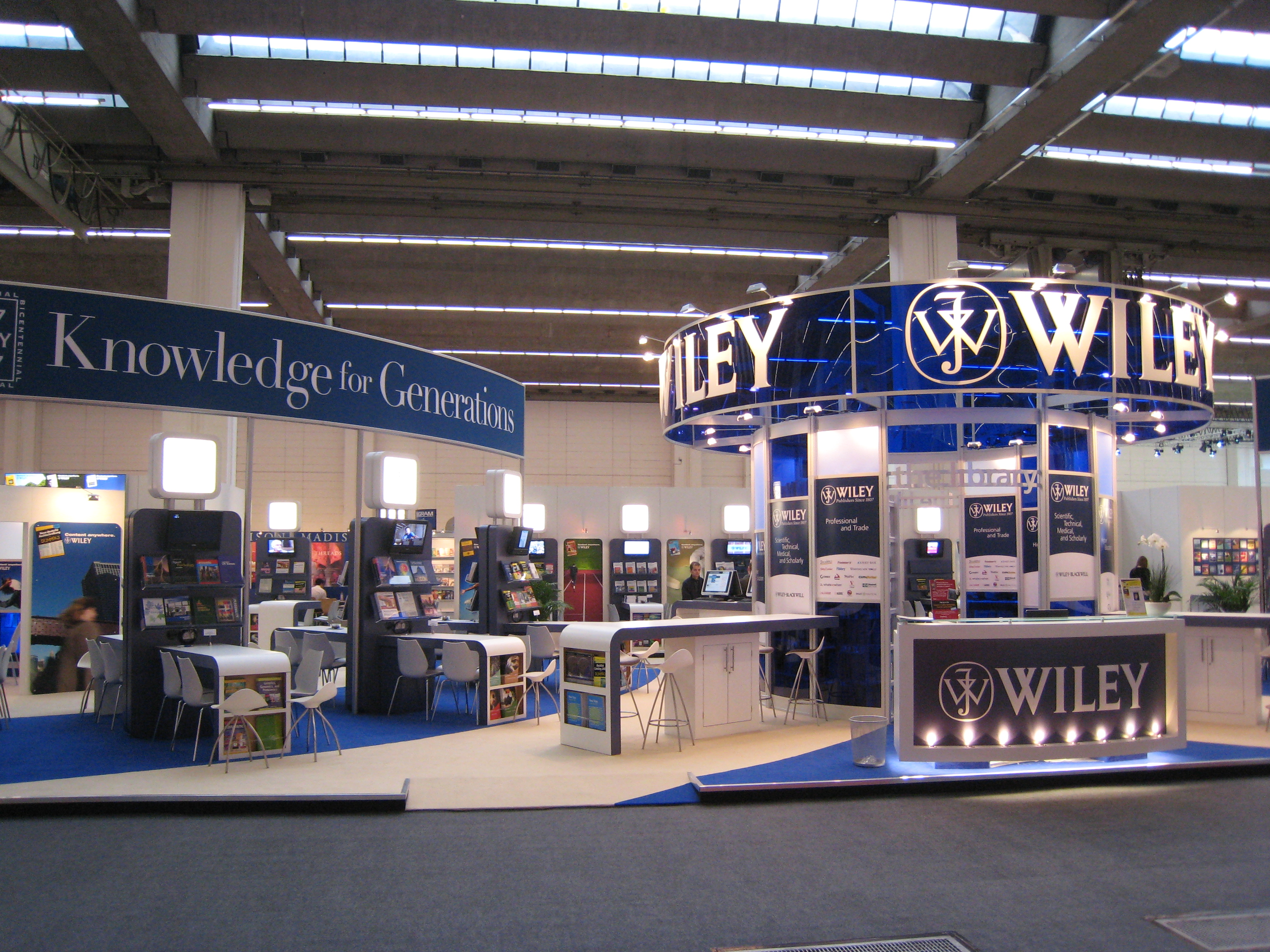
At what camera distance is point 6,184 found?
1162cm

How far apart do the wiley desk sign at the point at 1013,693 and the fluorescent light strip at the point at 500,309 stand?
1157cm

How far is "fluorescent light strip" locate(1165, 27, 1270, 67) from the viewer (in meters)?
9.24

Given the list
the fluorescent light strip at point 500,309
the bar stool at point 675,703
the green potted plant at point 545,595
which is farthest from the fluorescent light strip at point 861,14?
the fluorescent light strip at point 500,309

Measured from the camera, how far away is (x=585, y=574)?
60.4 ft

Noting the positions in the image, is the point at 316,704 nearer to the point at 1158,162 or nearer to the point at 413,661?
the point at 413,661

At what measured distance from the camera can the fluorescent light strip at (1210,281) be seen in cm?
1577

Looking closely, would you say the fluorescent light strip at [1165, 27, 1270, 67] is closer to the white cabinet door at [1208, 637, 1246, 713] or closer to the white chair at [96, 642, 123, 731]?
the white cabinet door at [1208, 637, 1246, 713]

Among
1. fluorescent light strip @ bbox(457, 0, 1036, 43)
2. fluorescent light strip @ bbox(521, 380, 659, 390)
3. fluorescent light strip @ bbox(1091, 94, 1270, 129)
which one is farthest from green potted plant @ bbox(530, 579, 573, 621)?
fluorescent light strip @ bbox(521, 380, 659, 390)

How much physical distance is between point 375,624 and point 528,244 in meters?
7.45

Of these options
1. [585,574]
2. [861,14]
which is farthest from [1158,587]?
[585,574]

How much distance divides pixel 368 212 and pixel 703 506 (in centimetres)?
912

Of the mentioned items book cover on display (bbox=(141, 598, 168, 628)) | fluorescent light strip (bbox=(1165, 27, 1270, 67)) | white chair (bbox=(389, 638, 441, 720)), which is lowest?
white chair (bbox=(389, 638, 441, 720))

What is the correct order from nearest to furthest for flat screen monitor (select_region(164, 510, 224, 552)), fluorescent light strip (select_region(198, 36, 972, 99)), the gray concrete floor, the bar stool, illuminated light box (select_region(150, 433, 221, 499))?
the gray concrete floor → the bar stool → illuminated light box (select_region(150, 433, 221, 499)) → flat screen monitor (select_region(164, 510, 224, 552)) → fluorescent light strip (select_region(198, 36, 972, 99))

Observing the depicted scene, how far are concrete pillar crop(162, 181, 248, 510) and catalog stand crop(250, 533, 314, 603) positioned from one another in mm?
5891
